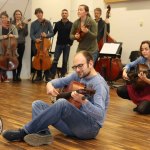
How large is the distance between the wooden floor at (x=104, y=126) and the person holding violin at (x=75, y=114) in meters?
0.08

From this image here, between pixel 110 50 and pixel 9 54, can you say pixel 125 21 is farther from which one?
pixel 9 54

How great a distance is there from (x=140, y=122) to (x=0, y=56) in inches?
141

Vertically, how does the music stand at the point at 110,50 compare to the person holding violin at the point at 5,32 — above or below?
below

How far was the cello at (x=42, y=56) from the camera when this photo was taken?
21.9 ft

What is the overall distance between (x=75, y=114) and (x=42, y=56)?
13.4 feet

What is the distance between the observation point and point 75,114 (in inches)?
107

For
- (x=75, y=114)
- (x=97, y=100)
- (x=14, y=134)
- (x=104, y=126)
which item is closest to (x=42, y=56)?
(x=104, y=126)

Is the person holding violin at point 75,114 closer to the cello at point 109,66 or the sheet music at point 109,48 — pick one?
the cello at point 109,66

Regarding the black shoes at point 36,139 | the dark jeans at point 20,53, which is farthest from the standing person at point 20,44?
the black shoes at point 36,139

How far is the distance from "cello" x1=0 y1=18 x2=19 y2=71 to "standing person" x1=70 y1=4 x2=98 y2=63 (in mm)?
1436

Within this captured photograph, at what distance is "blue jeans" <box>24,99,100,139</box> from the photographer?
2680 millimetres

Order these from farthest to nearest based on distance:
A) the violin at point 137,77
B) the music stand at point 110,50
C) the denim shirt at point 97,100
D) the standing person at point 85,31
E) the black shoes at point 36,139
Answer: the music stand at point 110,50 → the standing person at point 85,31 → the violin at point 137,77 → the black shoes at point 36,139 → the denim shirt at point 97,100

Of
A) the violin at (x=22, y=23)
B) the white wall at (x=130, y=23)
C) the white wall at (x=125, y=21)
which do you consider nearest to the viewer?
the violin at (x=22, y=23)

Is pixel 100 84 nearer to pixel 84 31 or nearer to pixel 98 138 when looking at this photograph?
pixel 98 138
